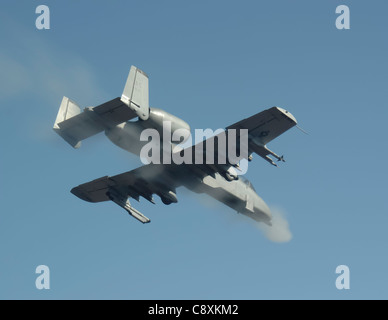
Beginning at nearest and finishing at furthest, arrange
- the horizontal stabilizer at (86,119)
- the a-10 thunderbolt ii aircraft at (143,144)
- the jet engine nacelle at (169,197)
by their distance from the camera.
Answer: the horizontal stabilizer at (86,119)
the a-10 thunderbolt ii aircraft at (143,144)
the jet engine nacelle at (169,197)

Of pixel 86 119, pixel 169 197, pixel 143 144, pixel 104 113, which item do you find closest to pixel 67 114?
pixel 86 119

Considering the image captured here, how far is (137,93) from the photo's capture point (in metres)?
39.2

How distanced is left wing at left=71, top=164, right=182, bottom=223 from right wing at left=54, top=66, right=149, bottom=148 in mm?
5559

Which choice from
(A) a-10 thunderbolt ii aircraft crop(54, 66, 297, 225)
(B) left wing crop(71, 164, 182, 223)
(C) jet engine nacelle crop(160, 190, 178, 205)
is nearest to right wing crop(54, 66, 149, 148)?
(A) a-10 thunderbolt ii aircraft crop(54, 66, 297, 225)

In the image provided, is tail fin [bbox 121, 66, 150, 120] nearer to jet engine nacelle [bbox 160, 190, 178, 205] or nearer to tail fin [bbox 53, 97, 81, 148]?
tail fin [bbox 53, 97, 81, 148]

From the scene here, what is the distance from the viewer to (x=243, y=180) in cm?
4841

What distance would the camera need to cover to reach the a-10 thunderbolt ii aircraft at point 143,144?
39.2m

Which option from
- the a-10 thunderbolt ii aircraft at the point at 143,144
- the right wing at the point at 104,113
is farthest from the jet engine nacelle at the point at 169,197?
the right wing at the point at 104,113

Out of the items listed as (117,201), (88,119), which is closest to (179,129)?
(88,119)

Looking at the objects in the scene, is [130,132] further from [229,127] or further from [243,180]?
[243,180]

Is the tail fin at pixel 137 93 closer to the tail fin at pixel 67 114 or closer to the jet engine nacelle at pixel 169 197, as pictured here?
the tail fin at pixel 67 114

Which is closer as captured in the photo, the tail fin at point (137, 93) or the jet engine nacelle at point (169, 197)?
the tail fin at point (137, 93)

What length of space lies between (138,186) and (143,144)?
5814 mm

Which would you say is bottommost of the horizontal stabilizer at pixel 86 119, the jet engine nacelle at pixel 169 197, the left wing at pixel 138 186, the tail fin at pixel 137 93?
the jet engine nacelle at pixel 169 197
